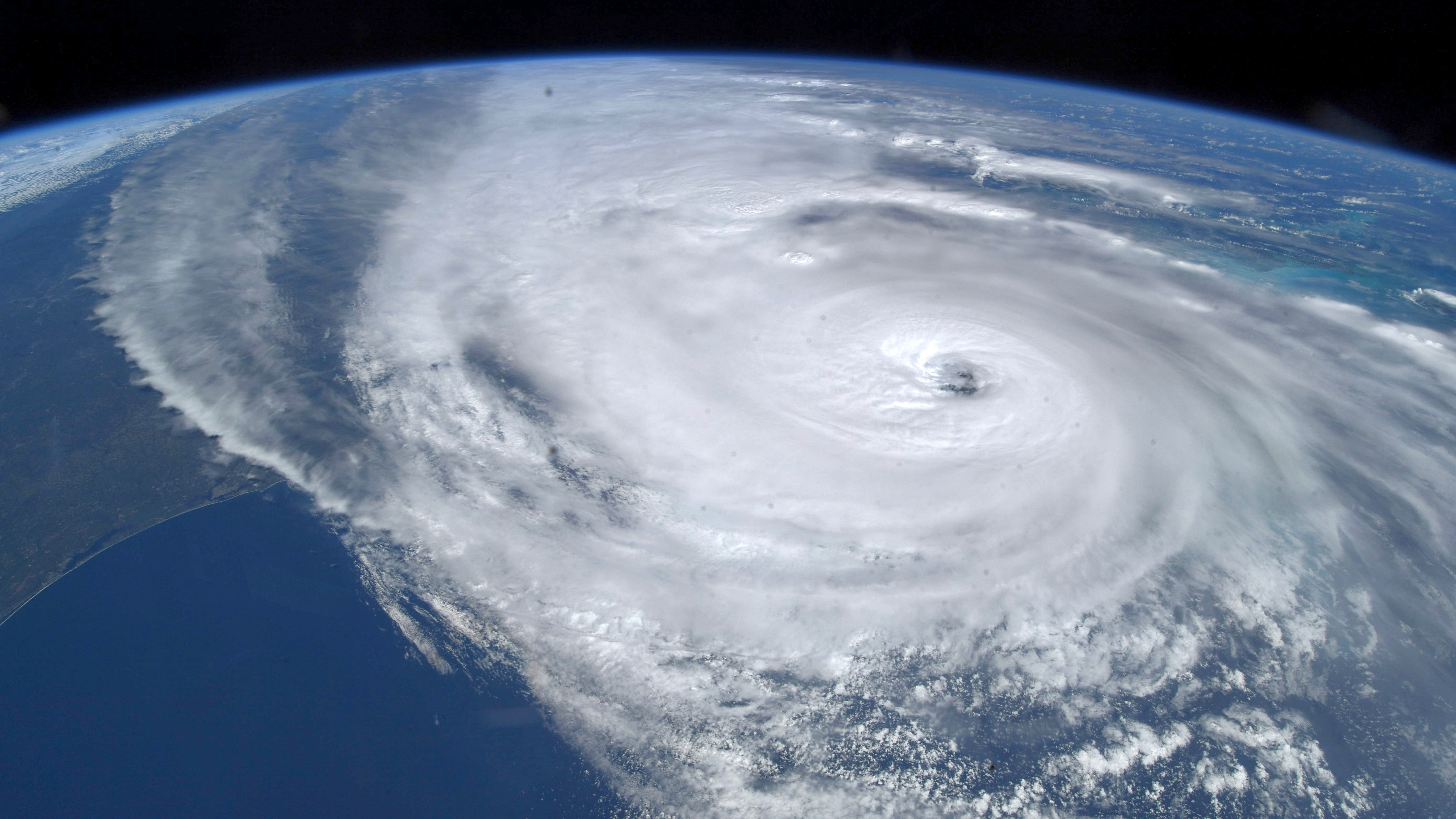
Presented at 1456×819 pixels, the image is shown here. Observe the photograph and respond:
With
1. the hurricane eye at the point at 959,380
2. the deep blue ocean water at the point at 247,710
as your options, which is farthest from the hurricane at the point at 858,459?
the deep blue ocean water at the point at 247,710

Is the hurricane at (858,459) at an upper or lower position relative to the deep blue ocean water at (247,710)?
upper

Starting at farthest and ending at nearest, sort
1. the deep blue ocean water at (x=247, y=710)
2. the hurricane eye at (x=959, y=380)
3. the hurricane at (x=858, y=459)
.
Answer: the hurricane eye at (x=959, y=380) → the hurricane at (x=858, y=459) → the deep blue ocean water at (x=247, y=710)

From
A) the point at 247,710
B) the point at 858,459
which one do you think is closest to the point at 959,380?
the point at 858,459

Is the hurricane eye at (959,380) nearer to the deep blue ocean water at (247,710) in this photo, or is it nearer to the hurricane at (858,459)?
the hurricane at (858,459)

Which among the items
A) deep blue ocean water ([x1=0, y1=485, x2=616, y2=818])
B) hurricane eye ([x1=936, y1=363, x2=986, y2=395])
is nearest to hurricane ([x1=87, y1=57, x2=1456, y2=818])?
hurricane eye ([x1=936, y1=363, x2=986, y2=395])

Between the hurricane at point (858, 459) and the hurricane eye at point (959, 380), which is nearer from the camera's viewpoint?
the hurricane at point (858, 459)

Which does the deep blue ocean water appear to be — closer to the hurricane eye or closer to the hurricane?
the hurricane

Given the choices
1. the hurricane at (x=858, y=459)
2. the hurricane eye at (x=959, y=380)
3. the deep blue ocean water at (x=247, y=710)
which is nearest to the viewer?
the deep blue ocean water at (x=247, y=710)
